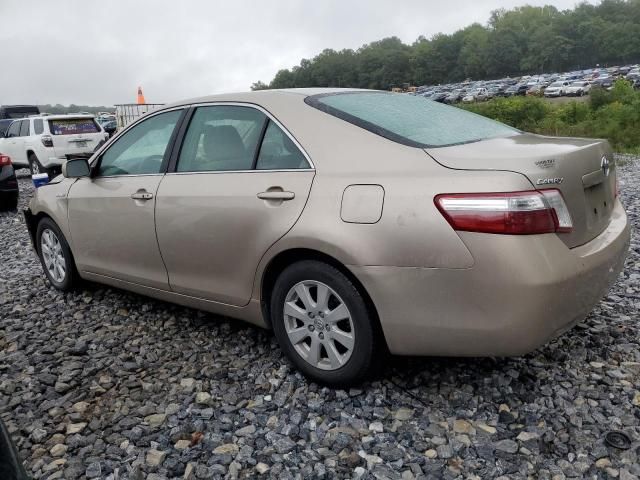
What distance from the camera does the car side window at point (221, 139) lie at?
10.9ft

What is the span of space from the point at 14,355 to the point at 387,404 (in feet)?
8.04

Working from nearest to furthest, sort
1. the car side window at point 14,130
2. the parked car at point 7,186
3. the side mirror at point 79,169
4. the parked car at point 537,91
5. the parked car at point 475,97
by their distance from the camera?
the side mirror at point 79,169
the parked car at point 7,186
the car side window at point 14,130
the parked car at point 537,91
the parked car at point 475,97

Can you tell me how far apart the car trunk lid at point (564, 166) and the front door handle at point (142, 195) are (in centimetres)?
186

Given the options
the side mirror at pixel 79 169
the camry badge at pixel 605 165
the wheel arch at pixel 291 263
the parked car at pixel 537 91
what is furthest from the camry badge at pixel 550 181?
the parked car at pixel 537 91

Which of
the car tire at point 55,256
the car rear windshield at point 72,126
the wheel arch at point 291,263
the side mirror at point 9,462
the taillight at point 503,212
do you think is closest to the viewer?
the side mirror at point 9,462

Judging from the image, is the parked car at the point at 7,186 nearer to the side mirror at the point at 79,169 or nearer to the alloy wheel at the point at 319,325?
the side mirror at the point at 79,169

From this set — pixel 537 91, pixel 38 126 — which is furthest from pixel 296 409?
→ pixel 537 91

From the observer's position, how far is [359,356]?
2.83m

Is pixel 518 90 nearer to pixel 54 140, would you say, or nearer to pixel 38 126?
pixel 38 126

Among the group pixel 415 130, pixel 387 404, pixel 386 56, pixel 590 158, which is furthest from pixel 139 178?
pixel 386 56

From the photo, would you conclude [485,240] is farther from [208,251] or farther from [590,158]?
[208,251]

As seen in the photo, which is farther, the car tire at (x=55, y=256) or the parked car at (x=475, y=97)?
the parked car at (x=475, y=97)

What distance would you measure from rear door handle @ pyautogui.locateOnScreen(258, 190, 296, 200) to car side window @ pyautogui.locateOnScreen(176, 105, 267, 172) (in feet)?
0.87

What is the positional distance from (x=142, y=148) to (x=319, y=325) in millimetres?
1938
